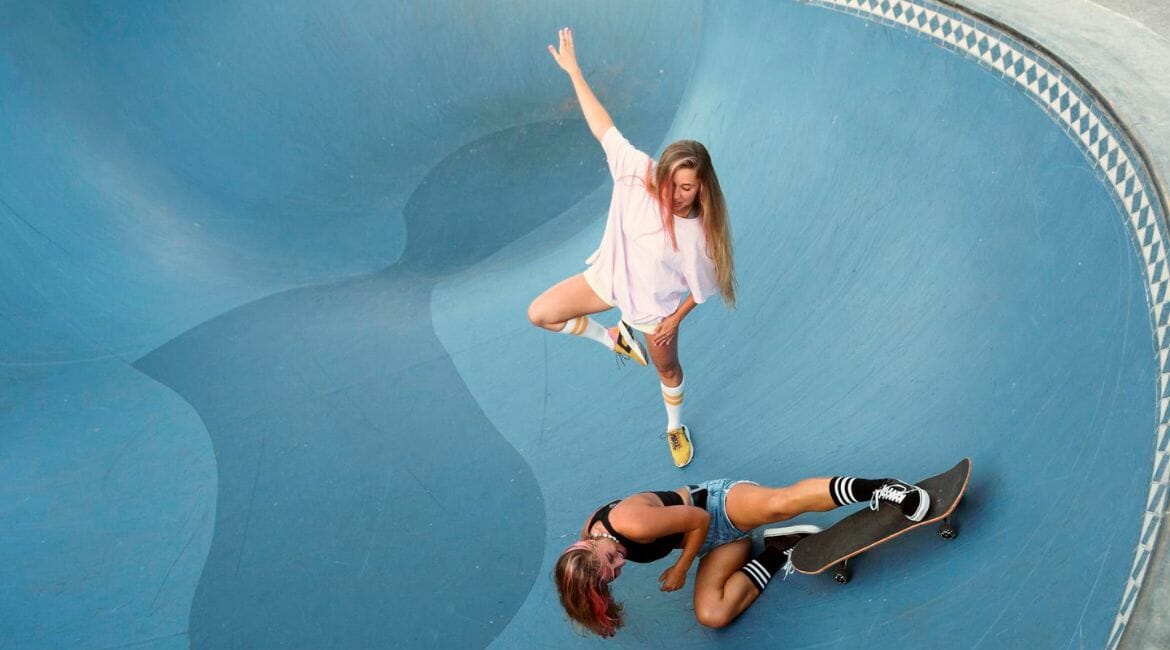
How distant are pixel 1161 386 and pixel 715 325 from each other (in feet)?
7.68

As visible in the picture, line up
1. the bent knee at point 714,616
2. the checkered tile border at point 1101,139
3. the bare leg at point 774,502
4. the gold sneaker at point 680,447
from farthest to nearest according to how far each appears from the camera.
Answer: the gold sneaker at point 680,447
the bent knee at point 714,616
the bare leg at point 774,502
the checkered tile border at point 1101,139

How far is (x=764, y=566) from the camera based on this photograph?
12.0 ft

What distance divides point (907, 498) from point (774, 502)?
1.55ft

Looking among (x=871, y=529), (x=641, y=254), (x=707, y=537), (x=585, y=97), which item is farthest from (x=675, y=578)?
(x=585, y=97)

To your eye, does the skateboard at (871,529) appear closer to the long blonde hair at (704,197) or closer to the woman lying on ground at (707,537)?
the woman lying on ground at (707,537)

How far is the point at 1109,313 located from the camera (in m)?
3.22

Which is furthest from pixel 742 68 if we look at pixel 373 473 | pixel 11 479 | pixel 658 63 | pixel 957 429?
pixel 11 479

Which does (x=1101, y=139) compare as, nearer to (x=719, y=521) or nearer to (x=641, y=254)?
(x=641, y=254)

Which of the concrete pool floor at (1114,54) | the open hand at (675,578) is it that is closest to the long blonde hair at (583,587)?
the open hand at (675,578)

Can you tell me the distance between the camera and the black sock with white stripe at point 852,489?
3182 mm

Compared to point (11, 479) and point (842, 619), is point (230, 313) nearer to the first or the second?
point (11, 479)

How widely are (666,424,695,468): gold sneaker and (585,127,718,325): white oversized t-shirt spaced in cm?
86

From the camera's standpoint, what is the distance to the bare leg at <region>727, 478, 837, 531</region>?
10.8 ft

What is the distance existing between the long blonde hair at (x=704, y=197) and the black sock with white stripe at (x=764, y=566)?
3.39 ft
